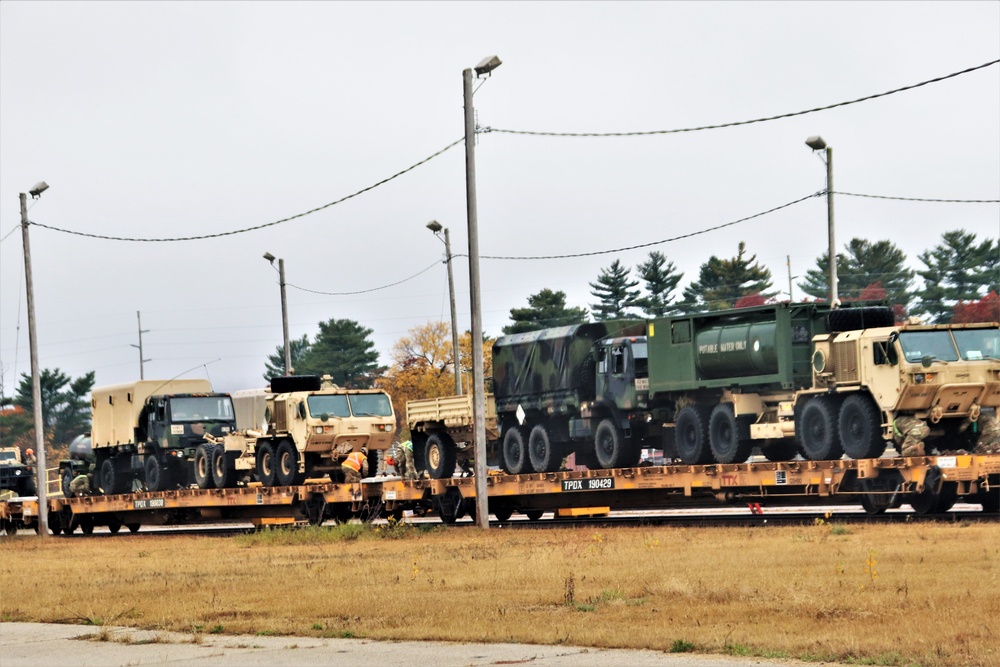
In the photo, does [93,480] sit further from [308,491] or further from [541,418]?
[541,418]

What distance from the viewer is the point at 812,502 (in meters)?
28.7

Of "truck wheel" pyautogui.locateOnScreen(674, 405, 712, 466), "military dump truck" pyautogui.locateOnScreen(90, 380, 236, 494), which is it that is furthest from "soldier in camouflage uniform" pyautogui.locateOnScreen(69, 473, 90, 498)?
"truck wheel" pyautogui.locateOnScreen(674, 405, 712, 466)

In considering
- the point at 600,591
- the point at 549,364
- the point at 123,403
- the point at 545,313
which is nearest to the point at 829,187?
the point at 549,364

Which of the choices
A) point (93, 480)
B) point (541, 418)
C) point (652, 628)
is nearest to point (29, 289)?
point (93, 480)

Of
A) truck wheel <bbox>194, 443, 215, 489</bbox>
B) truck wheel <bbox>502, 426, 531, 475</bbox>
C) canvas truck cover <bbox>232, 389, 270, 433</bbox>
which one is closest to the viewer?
truck wheel <bbox>502, 426, 531, 475</bbox>

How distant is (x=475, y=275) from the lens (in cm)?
3070

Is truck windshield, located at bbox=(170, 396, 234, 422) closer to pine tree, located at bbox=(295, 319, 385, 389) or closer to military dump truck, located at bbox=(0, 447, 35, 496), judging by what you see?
military dump truck, located at bbox=(0, 447, 35, 496)

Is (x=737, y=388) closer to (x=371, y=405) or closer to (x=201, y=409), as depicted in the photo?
(x=371, y=405)

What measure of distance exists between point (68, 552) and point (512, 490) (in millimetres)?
8557

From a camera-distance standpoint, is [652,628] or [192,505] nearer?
[652,628]

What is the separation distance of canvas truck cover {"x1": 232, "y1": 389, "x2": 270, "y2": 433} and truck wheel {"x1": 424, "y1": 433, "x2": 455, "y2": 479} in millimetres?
12283

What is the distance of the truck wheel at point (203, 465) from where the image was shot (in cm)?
3825

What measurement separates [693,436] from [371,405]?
8758mm

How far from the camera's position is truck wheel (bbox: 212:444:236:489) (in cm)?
3769
